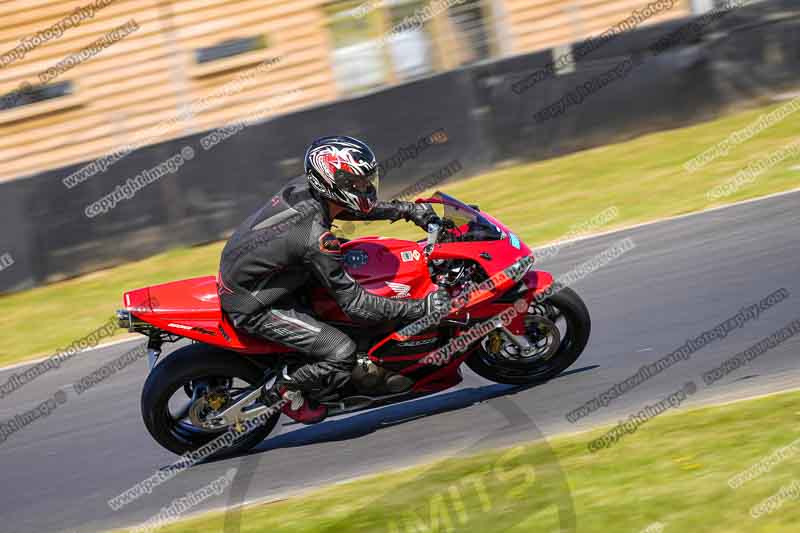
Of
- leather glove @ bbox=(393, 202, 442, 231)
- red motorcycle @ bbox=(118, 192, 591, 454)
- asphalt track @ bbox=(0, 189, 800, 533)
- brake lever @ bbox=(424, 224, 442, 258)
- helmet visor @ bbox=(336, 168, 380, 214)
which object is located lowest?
asphalt track @ bbox=(0, 189, 800, 533)

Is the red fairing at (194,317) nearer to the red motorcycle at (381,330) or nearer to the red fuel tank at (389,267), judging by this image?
the red motorcycle at (381,330)

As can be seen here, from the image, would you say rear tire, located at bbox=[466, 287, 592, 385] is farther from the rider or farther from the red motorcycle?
the rider

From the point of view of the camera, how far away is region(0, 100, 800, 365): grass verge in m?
11.1

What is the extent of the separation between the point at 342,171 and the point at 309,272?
0.72m

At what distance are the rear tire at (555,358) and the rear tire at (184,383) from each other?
1.46 metres

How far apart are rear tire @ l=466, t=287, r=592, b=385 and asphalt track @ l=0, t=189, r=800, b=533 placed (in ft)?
0.36

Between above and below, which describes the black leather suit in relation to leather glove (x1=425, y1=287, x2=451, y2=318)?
above

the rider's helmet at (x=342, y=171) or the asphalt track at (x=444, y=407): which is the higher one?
the rider's helmet at (x=342, y=171)

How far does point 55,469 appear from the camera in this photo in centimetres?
723

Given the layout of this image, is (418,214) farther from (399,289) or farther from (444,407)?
(444,407)

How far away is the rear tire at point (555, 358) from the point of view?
6.85 meters

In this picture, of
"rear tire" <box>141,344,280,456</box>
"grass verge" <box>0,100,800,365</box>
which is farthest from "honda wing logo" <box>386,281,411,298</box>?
"grass verge" <box>0,100,800,365</box>

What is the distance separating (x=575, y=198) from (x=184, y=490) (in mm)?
7239

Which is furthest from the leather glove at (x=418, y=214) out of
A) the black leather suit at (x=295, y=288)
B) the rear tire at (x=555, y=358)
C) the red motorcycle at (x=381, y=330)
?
the rear tire at (x=555, y=358)
